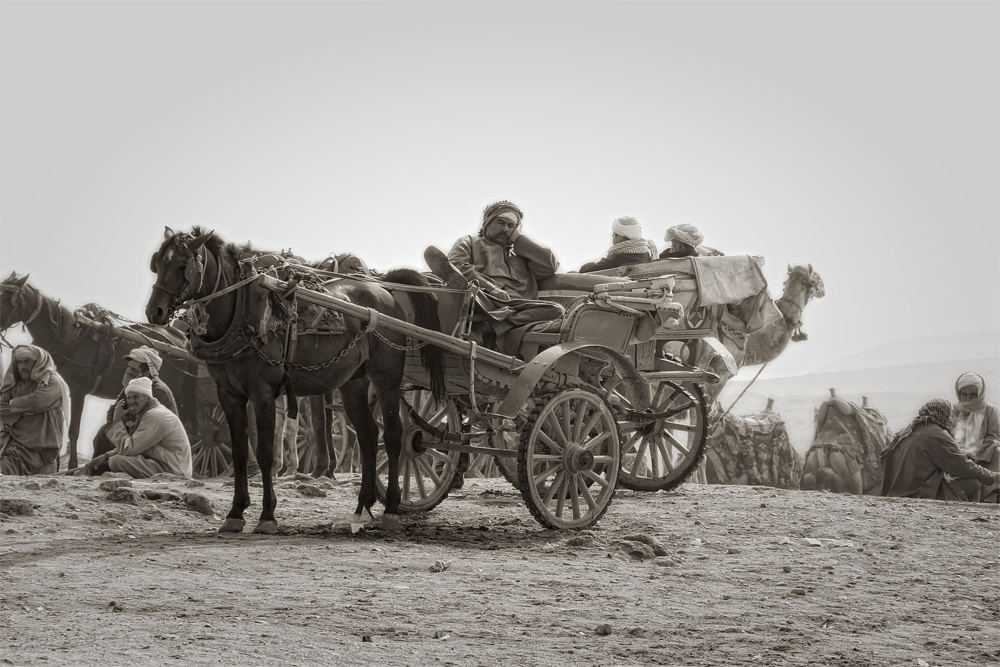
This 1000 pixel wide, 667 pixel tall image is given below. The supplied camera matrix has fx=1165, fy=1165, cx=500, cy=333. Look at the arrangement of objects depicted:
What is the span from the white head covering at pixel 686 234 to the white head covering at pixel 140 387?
17.3 feet

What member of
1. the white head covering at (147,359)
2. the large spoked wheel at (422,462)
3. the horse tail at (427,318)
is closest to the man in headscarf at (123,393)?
the white head covering at (147,359)

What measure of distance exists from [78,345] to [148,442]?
5889 mm

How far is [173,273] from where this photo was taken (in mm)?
7562

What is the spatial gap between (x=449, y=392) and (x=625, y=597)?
315 cm

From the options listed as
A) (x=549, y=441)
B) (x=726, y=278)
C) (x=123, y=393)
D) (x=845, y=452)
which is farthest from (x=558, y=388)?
(x=845, y=452)

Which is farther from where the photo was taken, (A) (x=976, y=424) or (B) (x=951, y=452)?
(A) (x=976, y=424)

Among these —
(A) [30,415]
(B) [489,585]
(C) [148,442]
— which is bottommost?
(B) [489,585]

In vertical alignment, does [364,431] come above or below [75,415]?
below

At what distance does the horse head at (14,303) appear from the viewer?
15258 millimetres

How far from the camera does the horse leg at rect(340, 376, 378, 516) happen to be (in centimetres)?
884

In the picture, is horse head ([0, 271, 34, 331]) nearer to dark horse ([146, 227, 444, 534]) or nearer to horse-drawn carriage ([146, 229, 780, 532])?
horse-drawn carriage ([146, 229, 780, 532])

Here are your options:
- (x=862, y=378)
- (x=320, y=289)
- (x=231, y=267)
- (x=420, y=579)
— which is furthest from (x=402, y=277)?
(x=862, y=378)

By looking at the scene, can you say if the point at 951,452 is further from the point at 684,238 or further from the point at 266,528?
the point at 266,528

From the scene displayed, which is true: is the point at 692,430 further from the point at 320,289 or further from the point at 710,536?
the point at 320,289
